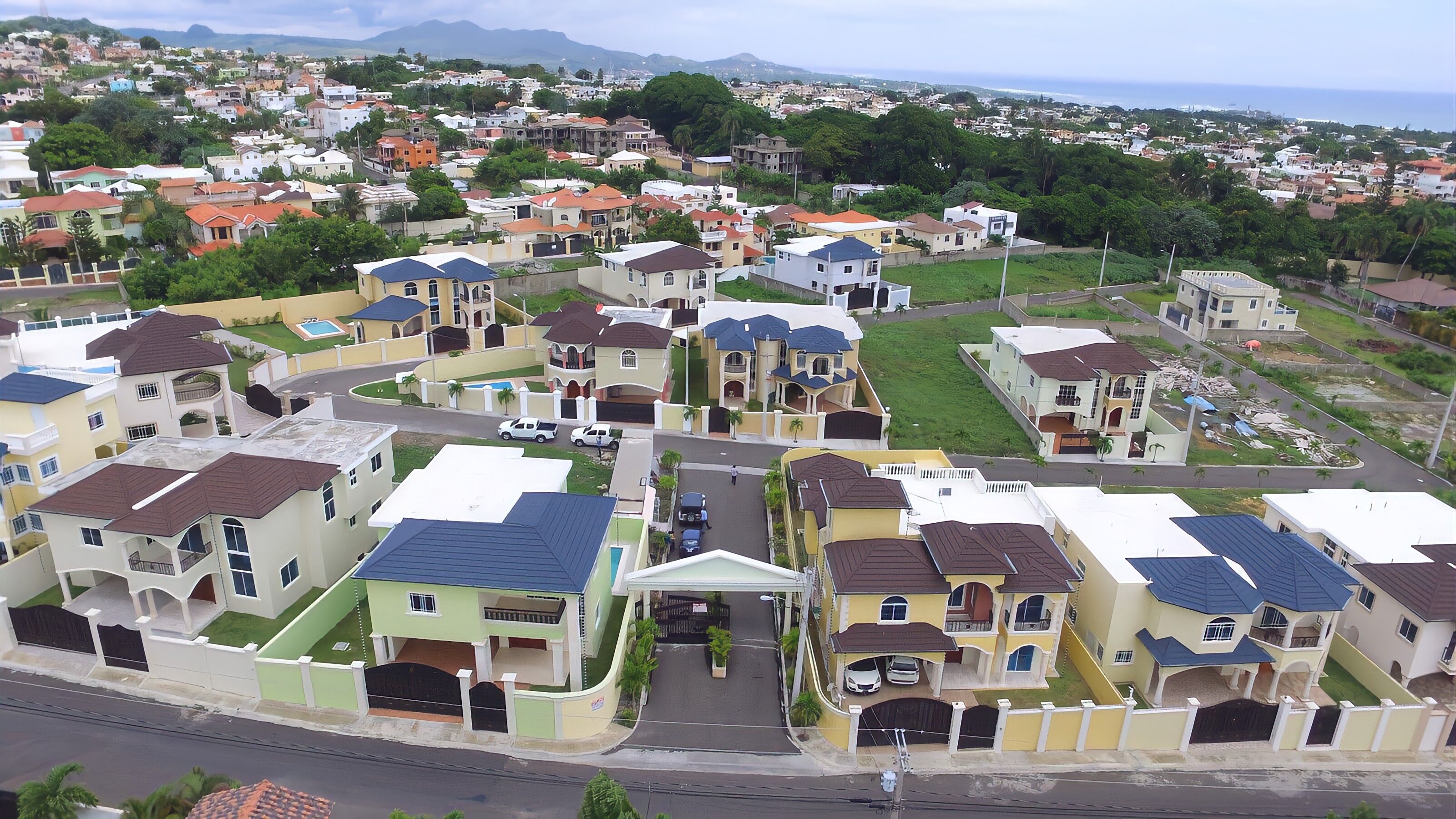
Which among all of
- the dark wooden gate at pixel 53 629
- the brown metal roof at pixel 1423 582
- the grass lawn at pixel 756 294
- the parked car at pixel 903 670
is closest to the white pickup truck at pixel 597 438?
the parked car at pixel 903 670

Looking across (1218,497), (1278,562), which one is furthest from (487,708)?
(1218,497)

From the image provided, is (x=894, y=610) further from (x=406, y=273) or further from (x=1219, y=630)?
(x=406, y=273)

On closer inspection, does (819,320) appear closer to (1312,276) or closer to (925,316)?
(925,316)

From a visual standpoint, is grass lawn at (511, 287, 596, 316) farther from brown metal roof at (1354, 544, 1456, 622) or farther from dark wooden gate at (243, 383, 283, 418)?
brown metal roof at (1354, 544, 1456, 622)

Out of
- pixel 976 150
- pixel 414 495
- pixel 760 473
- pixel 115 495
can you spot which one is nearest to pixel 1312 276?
pixel 976 150

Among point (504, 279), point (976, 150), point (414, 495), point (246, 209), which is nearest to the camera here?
point (414, 495)

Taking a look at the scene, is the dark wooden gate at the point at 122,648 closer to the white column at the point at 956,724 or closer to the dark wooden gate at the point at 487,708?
the dark wooden gate at the point at 487,708

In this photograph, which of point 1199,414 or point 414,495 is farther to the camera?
point 1199,414
